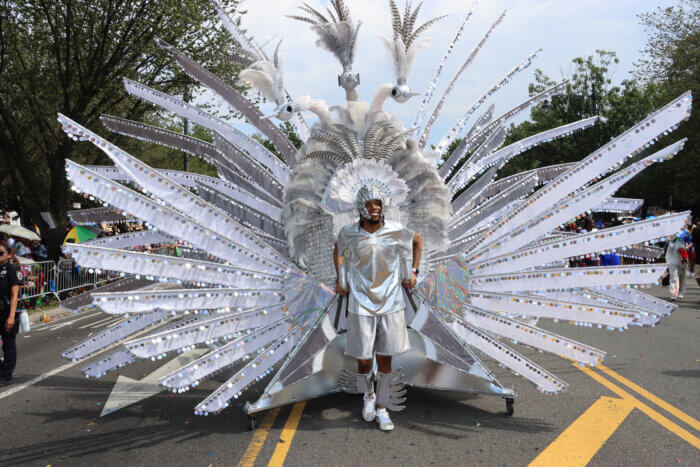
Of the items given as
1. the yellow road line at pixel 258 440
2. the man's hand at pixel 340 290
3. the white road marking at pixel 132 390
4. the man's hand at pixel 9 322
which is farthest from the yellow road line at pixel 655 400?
the man's hand at pixel 9 322

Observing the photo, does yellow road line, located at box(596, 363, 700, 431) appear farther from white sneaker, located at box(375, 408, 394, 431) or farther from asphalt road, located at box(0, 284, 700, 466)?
white sneaker, located at box(375, 408, 394, 431)

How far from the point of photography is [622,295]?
5148mm

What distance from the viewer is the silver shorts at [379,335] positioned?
13.5 ft

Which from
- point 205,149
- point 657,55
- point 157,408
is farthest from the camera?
point 657,55

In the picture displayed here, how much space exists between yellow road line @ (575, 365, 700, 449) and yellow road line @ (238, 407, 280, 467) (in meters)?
2.91

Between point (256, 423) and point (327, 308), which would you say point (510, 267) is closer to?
point (327, 308)

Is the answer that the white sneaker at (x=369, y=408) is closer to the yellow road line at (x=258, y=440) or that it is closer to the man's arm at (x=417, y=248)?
the yellow road line at (x=258, y=440)

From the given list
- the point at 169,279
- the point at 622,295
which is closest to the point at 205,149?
the point at 169,279

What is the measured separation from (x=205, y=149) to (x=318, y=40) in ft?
5.08

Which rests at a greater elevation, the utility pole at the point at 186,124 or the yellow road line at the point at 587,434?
the utility pole at the point at 186,124

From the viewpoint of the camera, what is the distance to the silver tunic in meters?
4.12

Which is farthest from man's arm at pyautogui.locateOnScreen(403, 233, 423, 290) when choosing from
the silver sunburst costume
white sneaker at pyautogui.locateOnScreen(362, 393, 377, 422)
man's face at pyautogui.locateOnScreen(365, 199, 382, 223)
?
white sneaker at pyautogui.locateOnScreen(362, 393, 377, 422)

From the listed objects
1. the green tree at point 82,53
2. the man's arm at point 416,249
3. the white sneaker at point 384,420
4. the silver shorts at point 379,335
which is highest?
the green tree at point 82,53

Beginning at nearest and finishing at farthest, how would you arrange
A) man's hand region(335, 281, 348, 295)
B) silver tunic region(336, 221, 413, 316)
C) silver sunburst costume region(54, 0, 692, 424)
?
silver sunburst costume region(54, 0, 692, 424)
silver tunic region(336, 221, 413, 316)
man's hand region(335, 281, 348, 295)
